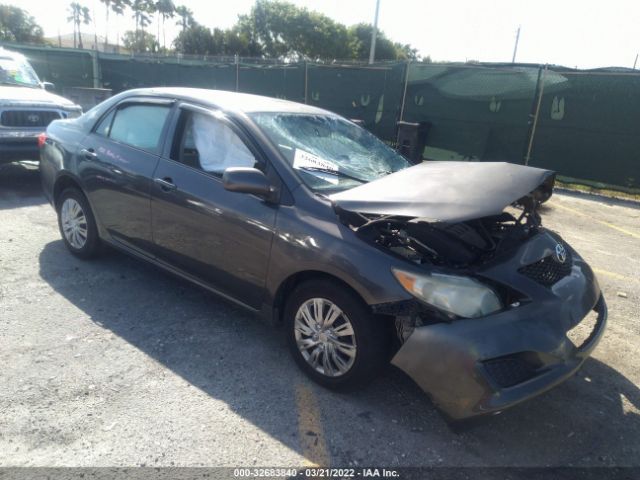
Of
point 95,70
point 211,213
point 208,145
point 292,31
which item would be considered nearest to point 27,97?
point 208,145

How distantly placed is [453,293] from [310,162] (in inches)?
53.2

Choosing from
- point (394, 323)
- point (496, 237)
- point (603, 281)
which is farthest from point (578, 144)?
point (394, 323)

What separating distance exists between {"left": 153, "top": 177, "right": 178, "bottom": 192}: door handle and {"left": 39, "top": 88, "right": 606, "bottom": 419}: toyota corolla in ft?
0.06

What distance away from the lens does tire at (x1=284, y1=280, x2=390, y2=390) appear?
2.63 meters

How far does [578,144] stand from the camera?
977 cm

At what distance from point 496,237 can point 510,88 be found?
27.6 ft

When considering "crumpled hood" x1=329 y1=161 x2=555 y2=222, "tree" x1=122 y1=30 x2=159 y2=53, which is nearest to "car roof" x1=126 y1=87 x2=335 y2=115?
"crumpled hood" x1=329 y1=161 x2=555 y2=222

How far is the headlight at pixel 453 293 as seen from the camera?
241 centimetres

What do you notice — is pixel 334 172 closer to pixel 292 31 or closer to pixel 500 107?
pixel 500 107

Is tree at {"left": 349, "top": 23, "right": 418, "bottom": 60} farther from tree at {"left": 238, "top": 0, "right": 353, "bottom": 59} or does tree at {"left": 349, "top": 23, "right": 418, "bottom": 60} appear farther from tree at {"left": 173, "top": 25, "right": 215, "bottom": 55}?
tree at {"left": 173, "top": 25, "right": 215, "bottom": 55}

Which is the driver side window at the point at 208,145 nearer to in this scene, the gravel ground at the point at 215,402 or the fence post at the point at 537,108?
the gravel ground at the point at 215,402

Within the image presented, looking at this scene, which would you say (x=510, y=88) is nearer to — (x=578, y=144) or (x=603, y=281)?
(x=578, y=144)

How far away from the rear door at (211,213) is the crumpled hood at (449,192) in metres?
0.62

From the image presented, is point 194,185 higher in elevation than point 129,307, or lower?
higher
